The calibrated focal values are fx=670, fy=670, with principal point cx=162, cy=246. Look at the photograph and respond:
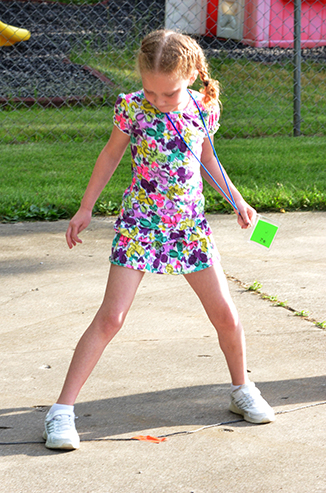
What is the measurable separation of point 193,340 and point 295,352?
0.47m

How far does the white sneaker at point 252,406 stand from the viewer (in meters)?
2.41

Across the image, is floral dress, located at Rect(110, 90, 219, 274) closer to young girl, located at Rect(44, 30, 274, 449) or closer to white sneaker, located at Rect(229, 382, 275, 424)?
young girl, located at Rect(44, 30, 274, 449)

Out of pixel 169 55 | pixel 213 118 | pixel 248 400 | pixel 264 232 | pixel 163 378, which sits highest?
pixel 169 55

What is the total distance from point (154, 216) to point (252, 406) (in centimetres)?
77

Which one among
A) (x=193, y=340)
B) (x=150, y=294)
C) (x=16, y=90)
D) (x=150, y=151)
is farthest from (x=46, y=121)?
(x=150, y=151)

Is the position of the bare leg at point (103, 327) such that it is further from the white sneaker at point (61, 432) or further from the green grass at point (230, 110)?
the green grass at point (230, 110)

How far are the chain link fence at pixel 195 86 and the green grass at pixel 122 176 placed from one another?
666 millimetres

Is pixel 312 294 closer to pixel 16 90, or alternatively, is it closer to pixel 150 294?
pixel 150 294

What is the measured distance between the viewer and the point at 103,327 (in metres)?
2.29

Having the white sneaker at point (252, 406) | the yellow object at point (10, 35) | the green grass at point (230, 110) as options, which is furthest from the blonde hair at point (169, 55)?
the yellow object at point (10, 35)

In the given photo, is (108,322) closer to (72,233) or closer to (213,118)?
(72,233)

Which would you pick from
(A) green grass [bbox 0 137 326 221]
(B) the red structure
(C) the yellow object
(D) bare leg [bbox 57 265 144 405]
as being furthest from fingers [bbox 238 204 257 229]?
(C) the yellow object

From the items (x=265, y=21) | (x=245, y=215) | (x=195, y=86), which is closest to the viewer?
(x=245, y=215)

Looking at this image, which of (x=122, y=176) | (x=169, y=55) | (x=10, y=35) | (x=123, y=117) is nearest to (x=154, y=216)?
(x=123, y=117)
